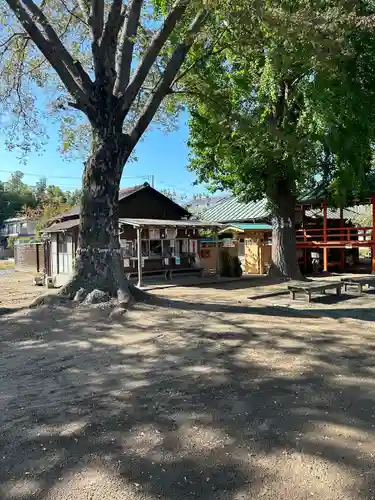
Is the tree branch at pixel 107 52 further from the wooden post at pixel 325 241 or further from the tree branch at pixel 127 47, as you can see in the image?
the wooden post at pixel 325 241

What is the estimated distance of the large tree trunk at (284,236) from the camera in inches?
691

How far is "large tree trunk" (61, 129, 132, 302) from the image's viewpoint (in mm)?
9461

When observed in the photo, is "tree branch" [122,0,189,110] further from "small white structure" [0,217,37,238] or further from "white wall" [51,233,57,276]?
"small white structure" [0,217,37,238]

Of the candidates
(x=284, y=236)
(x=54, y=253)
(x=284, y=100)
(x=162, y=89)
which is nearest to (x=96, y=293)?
(x=162, y=89)

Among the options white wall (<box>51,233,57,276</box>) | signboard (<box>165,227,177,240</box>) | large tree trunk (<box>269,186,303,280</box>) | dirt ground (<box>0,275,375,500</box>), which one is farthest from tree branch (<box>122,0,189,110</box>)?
white wall (<box>51,233,57,276</box>)

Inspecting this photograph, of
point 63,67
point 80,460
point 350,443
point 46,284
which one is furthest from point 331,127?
point 46,284

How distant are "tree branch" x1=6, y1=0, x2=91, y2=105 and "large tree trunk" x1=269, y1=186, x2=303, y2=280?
9920mm

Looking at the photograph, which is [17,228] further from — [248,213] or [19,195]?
[248,213]

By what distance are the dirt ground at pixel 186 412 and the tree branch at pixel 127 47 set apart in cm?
614

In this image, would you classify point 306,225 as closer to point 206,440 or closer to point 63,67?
point 63,67

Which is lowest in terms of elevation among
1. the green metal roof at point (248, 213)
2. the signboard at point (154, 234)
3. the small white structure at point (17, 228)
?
the signboard at point (154, 234)

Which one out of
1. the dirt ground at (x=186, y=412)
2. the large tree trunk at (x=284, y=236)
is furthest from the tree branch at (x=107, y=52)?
the large tree trunk at (x=284, y=236)

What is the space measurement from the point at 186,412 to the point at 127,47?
9.43 meters

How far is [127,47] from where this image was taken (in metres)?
10.4
